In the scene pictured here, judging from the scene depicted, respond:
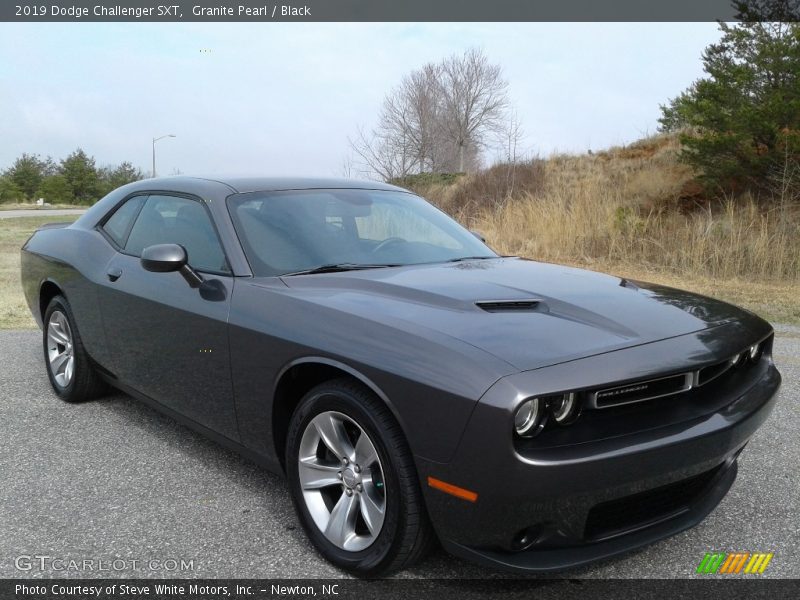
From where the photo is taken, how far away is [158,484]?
326 cm

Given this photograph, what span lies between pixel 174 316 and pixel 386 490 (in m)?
1.47

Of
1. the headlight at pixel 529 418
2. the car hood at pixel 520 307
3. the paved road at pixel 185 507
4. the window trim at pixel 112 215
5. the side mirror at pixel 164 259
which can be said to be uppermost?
the window trim at pixel 112 215

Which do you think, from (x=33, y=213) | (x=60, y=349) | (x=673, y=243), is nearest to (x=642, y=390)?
(x=60, y=349)

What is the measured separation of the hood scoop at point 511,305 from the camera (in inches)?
99.7

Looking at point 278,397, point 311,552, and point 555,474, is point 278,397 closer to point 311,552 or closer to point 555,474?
point 311,552

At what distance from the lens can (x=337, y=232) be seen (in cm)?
335

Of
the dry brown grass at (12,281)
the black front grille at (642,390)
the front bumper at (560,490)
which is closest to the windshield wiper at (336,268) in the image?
the front bumper at (560,490)

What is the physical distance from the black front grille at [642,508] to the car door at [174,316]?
1553 mm

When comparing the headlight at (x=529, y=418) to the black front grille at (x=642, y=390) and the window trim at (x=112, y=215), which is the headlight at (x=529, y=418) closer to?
the black front grille at (x=642, y=390)

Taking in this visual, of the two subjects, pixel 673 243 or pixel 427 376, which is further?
pixel 673 243

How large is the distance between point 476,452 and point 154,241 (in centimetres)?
245

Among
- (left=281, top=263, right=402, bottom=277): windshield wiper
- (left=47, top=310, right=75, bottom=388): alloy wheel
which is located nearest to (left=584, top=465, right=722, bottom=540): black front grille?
(left=281, top=263, right=402, bottom=277): windshield wiper

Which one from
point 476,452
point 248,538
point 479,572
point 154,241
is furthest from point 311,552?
point 154,241

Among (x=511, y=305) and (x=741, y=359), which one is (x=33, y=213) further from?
(x=741, y=359)
